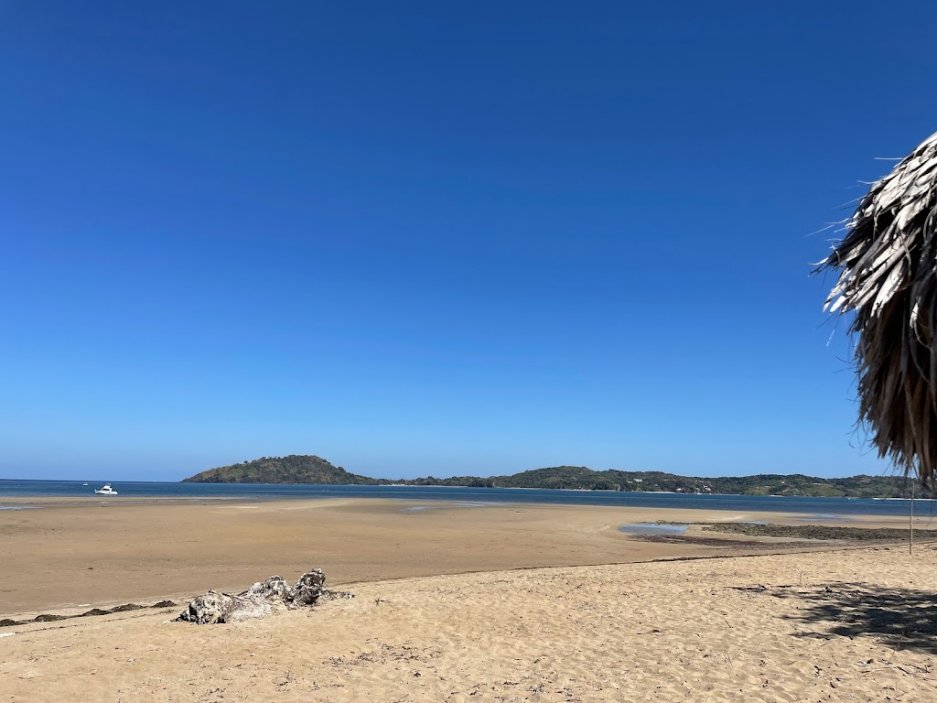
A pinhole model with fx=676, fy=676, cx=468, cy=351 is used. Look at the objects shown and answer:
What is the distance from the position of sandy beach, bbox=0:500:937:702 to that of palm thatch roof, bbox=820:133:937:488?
89.4 inches

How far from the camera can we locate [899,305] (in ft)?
16.6

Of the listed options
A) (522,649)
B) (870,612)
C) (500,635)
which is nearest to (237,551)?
→ (500,635)

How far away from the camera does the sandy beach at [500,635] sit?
20.7ft

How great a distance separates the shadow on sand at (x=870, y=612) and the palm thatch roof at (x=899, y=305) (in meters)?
3.18

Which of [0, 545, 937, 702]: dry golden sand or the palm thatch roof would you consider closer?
the palm thatch roof

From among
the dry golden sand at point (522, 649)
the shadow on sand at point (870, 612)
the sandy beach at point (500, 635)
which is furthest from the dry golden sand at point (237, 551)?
the shadow on sand at point (870, 612)

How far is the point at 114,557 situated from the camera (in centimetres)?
1777

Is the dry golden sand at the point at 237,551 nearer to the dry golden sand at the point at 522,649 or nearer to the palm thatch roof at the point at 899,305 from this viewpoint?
the dry golden sand at the point at 522,649

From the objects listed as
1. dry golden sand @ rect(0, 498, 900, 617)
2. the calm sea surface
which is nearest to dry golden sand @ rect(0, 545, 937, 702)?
dry golden sand @ rect(0, 498, 900, 617)

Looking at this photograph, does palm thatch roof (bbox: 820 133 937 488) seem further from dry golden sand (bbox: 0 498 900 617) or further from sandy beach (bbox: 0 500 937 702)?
dry golden sand (bbox: 0 498 900 617)

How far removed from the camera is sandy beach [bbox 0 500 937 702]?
630cm

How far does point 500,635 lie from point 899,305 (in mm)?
5849

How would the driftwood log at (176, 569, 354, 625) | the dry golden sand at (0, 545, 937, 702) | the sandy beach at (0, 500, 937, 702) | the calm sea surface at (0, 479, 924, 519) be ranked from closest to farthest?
1. the dry golden sand at (0, 545, 937, 702)
2. the sandy beach at (0, 500, 937, 702)
3. the driftwood log at (176, 569, 354, 625)
4. the calm sea surface at (0, 479, 924, 519)

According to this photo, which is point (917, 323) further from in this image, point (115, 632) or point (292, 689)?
point (115, 632)
